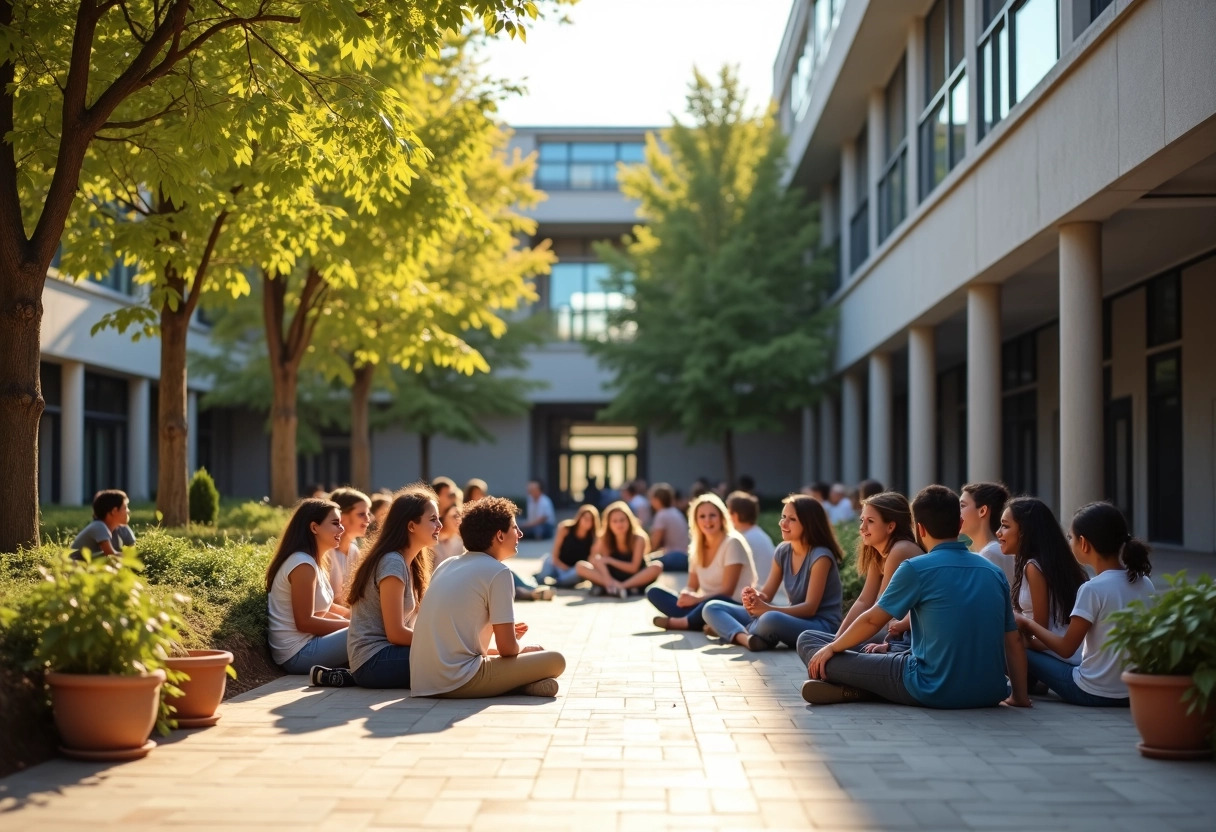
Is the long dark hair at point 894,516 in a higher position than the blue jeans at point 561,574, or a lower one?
higher

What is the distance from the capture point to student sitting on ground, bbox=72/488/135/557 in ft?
37.8

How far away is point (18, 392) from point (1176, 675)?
7.56 metres

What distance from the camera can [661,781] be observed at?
5637mm

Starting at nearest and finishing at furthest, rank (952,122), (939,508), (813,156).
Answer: (939,508) < (952,122) < (813,156)

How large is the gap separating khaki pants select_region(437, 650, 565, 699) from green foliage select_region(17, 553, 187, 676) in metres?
2.17

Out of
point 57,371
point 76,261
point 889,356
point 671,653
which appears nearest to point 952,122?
point 889,356

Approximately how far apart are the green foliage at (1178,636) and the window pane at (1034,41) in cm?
788

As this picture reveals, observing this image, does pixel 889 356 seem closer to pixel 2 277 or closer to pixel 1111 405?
pixel 1111 405

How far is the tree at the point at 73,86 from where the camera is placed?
8812mm

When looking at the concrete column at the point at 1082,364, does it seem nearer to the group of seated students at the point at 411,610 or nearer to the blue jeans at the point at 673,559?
the group of seated students at the point at 411,610

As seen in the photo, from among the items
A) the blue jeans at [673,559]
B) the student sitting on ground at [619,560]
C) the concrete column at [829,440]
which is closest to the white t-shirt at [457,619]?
the student sitting on ground at [619,560]

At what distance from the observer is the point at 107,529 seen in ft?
38.1

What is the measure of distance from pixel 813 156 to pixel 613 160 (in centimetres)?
1587

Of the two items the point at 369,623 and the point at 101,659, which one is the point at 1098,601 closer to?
the point at 369,623
